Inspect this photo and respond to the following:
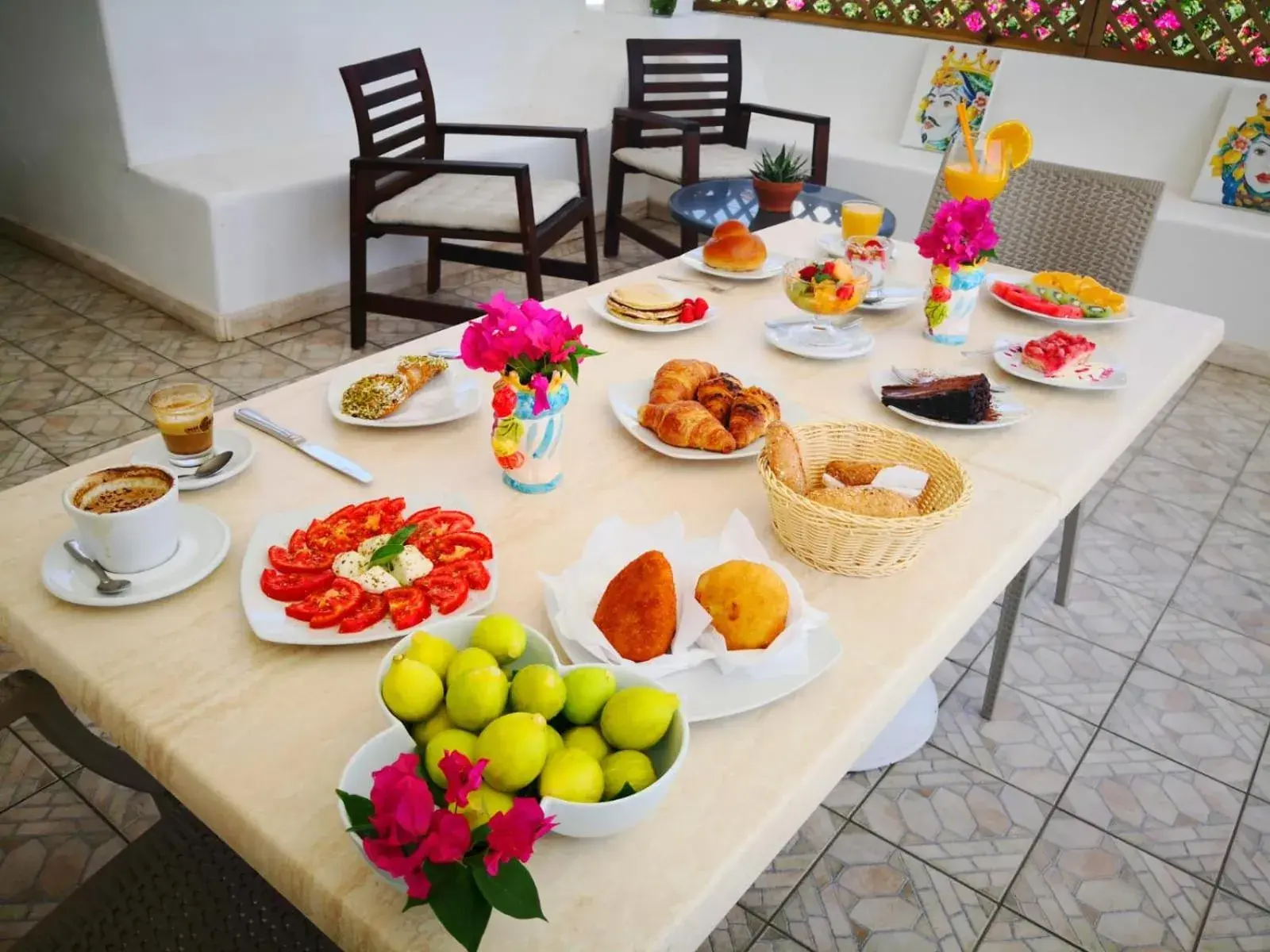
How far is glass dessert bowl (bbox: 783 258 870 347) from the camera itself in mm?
1542

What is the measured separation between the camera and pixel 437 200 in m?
3.06

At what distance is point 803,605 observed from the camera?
89cm

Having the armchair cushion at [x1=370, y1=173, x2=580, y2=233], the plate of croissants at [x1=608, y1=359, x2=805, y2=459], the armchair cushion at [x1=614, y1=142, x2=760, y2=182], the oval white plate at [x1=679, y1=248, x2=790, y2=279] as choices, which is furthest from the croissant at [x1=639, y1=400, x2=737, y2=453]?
the armchair cushion at [x1=614, y1=142, x2=760, y2=182]

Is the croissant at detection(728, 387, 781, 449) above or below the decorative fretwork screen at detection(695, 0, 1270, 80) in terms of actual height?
below

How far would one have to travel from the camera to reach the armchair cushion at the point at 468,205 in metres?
2.97

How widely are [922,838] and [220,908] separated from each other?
1.13 meters

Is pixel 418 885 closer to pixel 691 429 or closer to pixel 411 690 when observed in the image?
pixel 411 690

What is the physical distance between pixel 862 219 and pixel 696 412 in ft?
2.91

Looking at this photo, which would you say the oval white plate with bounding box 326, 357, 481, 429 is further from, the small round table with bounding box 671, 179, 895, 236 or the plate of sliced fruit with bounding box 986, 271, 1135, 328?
the small round table with bounding box 671, 179, 895, 236

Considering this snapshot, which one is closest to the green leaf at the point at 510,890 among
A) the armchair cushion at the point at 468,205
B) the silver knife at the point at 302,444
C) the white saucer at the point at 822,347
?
the silver knife at the point at 302,444

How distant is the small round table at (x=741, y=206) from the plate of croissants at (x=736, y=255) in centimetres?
100

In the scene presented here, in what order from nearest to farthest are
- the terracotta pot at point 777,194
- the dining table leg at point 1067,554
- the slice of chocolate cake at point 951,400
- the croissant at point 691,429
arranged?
1. the croissant at point 691,429
2. the slice of chocolate cake at point 951,400
3. the dining table leg at point 1067,554
4. the terracotta pot at point 777,194

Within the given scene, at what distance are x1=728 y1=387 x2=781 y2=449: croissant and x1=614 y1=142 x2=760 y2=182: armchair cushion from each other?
8.28 feet

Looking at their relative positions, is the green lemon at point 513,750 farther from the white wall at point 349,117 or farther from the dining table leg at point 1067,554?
the white wall at point 349,117
